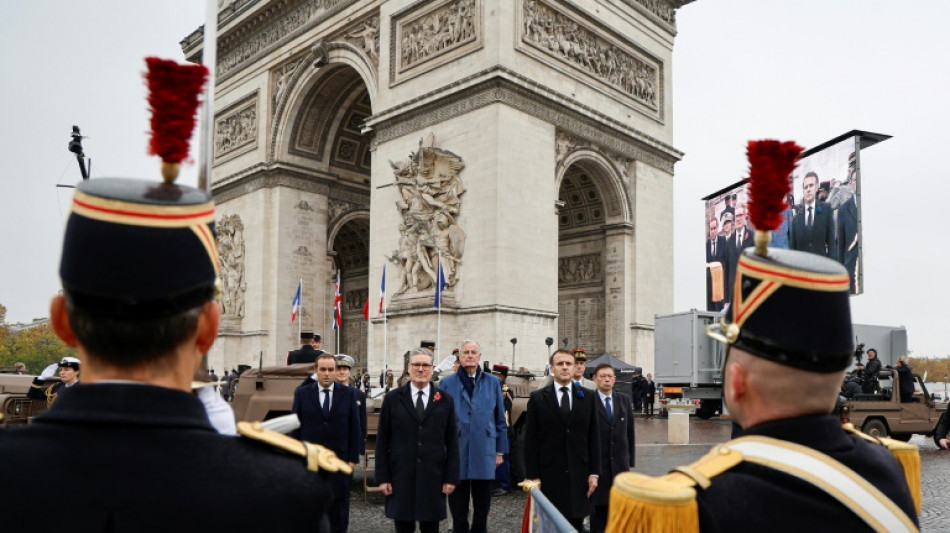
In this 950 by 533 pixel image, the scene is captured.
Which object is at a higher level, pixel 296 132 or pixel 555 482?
pixel 296 132

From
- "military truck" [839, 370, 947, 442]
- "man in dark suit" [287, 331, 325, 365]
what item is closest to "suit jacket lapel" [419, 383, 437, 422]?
"man in dark suit" [287, 331, 325, 365]

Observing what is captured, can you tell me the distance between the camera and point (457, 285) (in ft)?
68.6

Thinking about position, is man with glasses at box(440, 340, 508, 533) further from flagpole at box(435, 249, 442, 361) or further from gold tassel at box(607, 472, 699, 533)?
flagpole at box(435, 249, 442, 361)

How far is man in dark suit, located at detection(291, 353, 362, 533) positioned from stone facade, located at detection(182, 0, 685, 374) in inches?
488

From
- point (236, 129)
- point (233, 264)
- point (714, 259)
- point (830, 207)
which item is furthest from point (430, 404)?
point (236, 129)

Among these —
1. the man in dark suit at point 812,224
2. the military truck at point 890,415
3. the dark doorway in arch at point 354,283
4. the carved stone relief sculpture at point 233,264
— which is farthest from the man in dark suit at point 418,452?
the dark doorway in arch at point 354,283

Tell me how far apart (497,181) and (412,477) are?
1453 cm

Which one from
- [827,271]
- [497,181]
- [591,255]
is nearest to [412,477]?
[827,271]

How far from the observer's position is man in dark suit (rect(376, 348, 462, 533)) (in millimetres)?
6207

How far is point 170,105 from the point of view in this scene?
154 centimetres

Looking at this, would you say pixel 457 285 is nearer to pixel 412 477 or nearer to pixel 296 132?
pixel 296 132

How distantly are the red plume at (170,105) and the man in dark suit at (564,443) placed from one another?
5353mm

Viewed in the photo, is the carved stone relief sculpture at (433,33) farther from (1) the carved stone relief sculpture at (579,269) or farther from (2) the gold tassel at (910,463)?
(2) the gold tassel at (910,463)

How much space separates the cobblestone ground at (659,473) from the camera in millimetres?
8078
